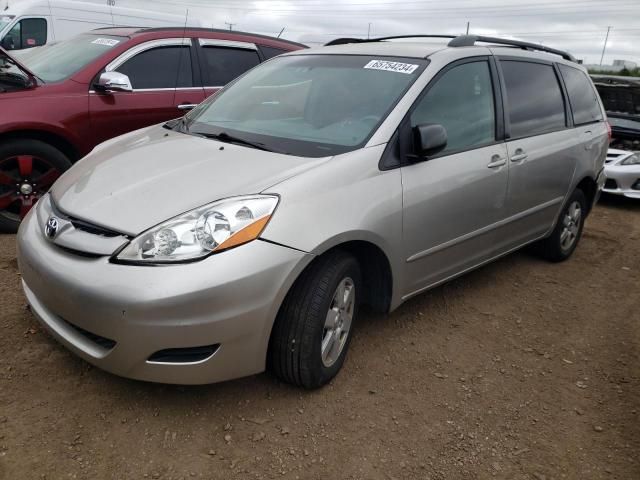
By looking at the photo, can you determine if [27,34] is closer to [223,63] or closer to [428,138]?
[223,63]

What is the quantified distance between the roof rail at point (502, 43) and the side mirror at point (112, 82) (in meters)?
2.60

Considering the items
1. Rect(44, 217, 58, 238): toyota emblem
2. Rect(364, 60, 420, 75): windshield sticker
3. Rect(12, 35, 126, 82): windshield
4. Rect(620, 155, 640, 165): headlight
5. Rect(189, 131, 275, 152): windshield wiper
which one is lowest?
Rect(620, 155, 640, 165): headlight

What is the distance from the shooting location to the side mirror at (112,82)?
4.60 metres

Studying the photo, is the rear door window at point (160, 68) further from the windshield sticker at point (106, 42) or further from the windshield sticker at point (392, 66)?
the windshield sticker at point (392, 66)

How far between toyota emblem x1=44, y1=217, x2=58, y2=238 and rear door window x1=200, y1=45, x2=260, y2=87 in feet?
10.3

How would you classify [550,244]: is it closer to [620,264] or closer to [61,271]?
[620,264]

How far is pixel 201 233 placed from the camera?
7.71ft

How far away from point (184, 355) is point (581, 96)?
410 centimetres

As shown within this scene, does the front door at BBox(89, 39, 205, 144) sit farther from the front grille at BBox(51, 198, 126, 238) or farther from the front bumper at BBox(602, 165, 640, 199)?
the front bumper at BBox(602, 165, 640, 199)

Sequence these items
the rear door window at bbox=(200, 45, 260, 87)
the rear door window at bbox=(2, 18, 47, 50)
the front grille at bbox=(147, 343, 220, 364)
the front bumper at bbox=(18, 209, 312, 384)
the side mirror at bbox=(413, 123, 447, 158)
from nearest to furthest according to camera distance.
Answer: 1. the front bumper at bbox=(18, 209, 312, 384)
2. the front grille at bbox=(147, 343, 220, 364)
3. the side mirror at bbox=(413, 123, 447, 158)
4. the rear door window at bbox=(200, 45, 260, 87)
5. the rear door window at bbox=(2, 18, 47, 50)

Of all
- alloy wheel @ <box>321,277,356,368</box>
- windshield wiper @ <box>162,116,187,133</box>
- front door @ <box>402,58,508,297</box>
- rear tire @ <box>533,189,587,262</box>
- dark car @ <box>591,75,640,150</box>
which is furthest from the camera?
dark car @ <box>591,75,640,150</box>

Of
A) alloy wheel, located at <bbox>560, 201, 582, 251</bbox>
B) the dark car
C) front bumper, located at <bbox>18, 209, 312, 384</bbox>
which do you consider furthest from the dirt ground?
the dark car

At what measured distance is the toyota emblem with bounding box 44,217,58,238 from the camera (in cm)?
257

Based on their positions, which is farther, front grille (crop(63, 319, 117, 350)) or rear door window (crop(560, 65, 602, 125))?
rear door window (crop(560, 65, 602, 125))
